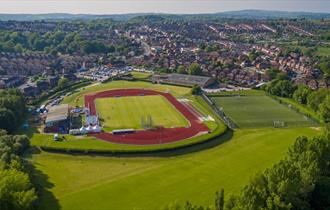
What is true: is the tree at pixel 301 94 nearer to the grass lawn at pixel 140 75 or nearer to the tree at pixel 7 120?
the grass lawn at pixel 140 75

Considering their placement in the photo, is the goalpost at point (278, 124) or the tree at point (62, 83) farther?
the tree at point (62, 83)

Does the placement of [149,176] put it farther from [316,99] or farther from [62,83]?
[62,83]

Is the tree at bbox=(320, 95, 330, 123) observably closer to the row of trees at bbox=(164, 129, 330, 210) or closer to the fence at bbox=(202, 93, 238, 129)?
the fence at bbox=(202, 93, 238, 129)

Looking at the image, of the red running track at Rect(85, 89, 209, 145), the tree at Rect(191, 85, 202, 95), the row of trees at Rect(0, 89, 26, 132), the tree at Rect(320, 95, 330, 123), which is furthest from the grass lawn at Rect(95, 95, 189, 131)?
the tree at Rect(320, 95, 330, 123)

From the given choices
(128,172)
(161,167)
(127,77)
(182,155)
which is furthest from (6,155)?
(127,77)

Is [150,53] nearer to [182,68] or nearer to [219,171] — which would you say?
[182,68]

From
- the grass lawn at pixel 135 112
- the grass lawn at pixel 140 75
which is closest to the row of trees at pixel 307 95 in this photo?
the grass lawn at pixel 135 112
